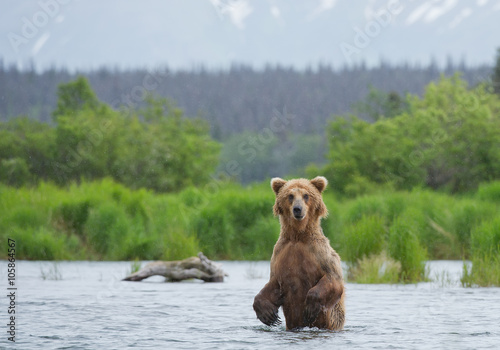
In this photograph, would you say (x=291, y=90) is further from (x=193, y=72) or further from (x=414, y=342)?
(x=414, y=342)

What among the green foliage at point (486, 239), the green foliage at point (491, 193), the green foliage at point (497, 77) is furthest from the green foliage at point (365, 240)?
the green foliage at point (497, 77)

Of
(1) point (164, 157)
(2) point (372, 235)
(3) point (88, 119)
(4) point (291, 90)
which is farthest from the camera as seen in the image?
(4) point (291, 90)

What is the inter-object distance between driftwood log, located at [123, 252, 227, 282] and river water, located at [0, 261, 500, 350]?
20 cm

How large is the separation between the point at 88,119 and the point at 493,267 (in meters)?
48.6

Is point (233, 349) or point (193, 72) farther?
point (193, 72)

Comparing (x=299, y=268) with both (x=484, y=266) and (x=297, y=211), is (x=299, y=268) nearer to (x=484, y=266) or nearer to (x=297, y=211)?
(x=297, y=211)

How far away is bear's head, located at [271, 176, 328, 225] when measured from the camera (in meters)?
8.82

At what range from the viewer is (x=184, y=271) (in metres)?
16.8

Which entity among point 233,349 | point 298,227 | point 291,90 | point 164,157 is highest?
point 291,90

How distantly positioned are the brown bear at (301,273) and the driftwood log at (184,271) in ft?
25.6

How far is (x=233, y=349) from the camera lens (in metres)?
8.53

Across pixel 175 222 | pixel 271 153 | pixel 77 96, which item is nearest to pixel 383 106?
pixel 77 96

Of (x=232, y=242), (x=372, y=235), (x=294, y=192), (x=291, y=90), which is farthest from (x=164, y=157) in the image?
(x=291, y=90)

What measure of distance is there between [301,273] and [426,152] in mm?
39329
